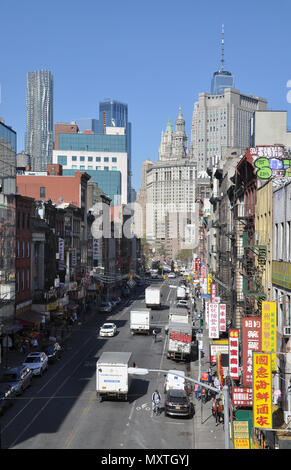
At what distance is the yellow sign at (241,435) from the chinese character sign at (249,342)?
17.1 feet

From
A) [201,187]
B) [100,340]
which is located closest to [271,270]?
[100,340]

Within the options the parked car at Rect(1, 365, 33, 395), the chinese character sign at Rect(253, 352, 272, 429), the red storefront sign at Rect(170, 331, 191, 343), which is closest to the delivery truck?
the red storefront sign at Rect(170, 331, 191, 343)

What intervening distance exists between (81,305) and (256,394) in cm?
6938

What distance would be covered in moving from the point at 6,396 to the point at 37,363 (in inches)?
383

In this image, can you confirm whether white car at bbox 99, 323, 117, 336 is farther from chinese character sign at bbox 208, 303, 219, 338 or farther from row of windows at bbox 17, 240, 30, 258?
chinese character sign at bbox 208, 303, 219, 338

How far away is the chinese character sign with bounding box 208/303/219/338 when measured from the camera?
176 ft

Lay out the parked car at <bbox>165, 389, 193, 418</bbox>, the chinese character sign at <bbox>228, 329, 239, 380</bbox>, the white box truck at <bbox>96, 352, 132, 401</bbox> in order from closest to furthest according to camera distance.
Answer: the parked car at <bbox>165, 389, 193, 418</bbox>
the chinese character sign at <bbox>228, 329, 239, 380</bbox>
the white box truck at <bbox>96, 352, 132, 401</bbox>

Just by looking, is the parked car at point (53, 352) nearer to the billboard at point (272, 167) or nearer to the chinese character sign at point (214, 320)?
the chinese character sign at point (214, 320)

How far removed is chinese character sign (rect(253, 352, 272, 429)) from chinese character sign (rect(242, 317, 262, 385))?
7703mm

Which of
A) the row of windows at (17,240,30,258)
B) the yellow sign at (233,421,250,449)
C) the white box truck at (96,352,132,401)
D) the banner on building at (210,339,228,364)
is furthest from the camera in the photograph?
the row of windows at (17,240,30,258)

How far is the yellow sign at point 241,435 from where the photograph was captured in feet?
94.8

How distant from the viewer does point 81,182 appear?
102875 mm

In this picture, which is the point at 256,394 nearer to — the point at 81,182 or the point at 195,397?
the point at 195,397

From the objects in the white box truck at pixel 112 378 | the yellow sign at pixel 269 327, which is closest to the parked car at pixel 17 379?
the white box truck at pixel 112 378
